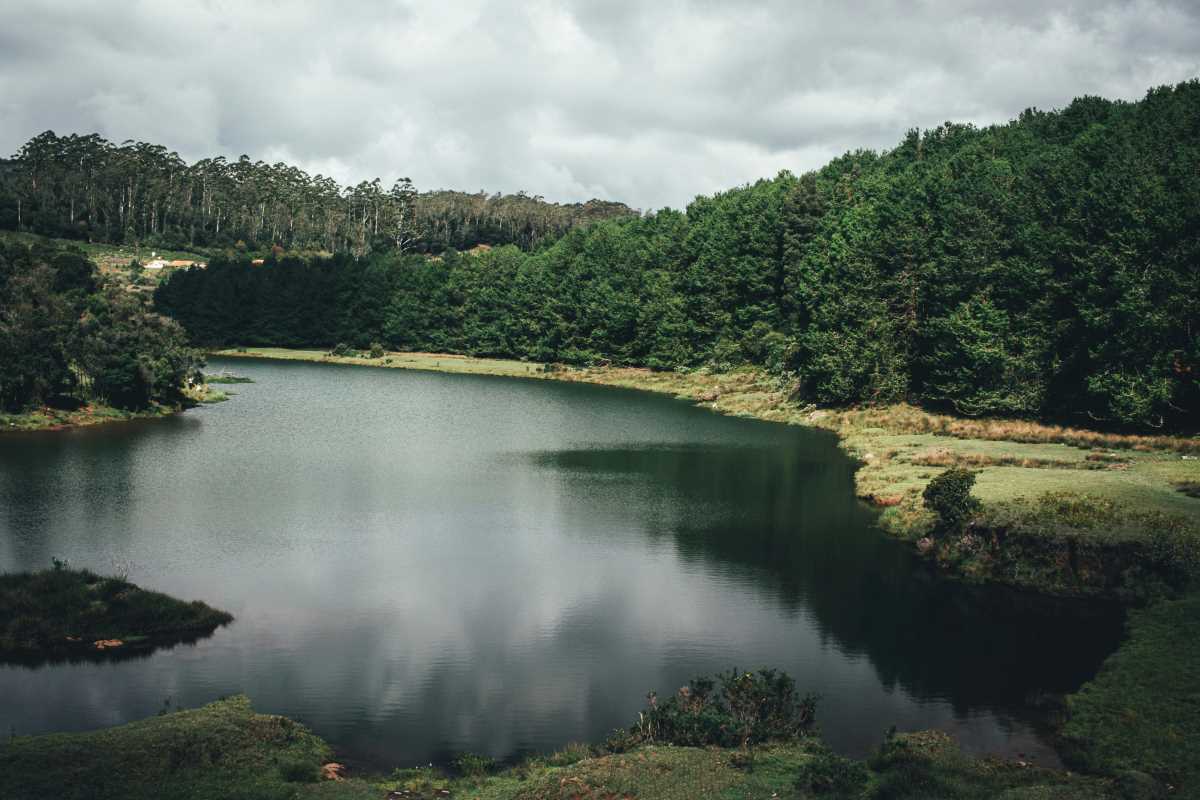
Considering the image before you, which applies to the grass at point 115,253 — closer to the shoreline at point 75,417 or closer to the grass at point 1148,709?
the shoreline at point 75,417

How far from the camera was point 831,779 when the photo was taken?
1788cm

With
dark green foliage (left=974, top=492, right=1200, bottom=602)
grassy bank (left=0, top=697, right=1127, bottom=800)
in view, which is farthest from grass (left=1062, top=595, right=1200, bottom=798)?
dark green foliage (left=974, top=492, right=1200, bottom=602)

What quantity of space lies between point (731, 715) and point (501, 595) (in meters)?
13.0

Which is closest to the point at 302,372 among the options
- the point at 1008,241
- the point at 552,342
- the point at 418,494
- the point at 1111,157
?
the point at 552,342

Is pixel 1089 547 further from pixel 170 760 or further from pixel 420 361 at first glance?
pixel 420 361

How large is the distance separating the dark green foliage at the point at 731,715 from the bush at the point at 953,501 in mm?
18381

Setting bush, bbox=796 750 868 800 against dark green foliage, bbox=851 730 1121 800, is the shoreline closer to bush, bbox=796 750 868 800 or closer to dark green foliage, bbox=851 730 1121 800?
bush, bbox=796 750 868 800

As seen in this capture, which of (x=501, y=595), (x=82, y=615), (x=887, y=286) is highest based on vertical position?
(x=887, y=286)

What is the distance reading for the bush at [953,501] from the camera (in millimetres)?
39469

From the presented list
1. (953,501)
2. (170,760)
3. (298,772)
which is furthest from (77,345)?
(953,501)

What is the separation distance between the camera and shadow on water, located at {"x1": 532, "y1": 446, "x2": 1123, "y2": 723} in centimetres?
2736

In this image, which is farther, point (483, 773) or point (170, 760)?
point (483, 773)

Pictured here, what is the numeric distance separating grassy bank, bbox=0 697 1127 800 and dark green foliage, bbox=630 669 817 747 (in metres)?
0.71

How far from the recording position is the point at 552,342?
142250 mm
